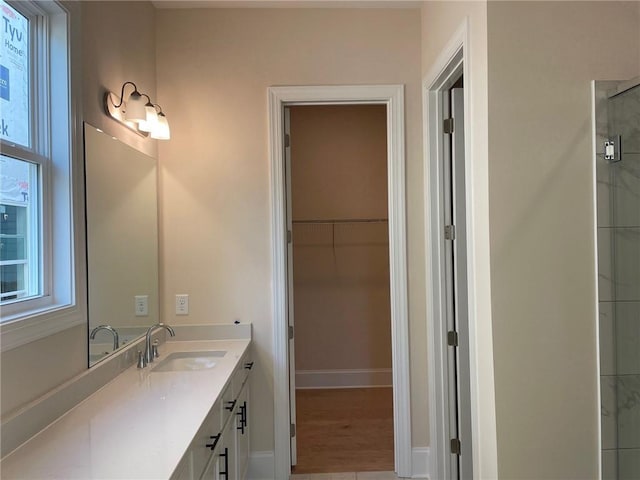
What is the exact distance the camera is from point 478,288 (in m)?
1.58

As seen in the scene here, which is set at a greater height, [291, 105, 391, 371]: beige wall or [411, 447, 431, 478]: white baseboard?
[291, 105, 391, 371]: beige wall

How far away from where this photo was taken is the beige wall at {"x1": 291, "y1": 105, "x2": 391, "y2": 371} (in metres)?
4.04

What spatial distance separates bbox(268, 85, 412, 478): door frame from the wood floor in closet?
277mm

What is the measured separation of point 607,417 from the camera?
1.48 m

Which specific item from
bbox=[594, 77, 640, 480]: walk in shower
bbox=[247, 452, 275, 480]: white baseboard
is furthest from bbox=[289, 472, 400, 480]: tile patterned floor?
bbox=[594, 77, 640, 480]: walk in shower

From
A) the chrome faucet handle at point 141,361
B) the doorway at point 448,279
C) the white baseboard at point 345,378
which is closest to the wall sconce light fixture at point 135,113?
the chrome faucet handle at point 141,361

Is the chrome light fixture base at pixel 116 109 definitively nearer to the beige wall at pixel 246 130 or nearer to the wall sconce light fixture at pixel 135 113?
the wall sconce light fixture at pixel 135 113

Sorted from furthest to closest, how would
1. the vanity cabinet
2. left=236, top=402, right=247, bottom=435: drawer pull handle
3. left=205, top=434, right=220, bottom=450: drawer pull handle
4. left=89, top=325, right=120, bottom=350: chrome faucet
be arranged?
left=236, top=402, right=247, bottom=435: drawer pull handle
left=89, top=325, right=120, bottom=350: chrome faucet
left=205, top=434, right=220, bottom=450: drawer pull handle
the vanity cabinet

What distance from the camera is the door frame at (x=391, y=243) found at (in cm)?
254

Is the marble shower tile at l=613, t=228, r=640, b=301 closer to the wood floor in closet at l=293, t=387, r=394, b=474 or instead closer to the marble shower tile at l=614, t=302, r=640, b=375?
the marble shower tile at l=614, t=302, r=640, b=375

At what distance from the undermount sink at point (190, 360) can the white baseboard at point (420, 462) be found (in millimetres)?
1301

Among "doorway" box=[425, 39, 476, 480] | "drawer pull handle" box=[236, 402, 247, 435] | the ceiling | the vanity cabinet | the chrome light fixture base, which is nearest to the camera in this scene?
the vanity cabinet

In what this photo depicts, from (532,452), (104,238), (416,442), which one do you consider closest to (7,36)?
(104,238)

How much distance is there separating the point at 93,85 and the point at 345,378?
3.26m
